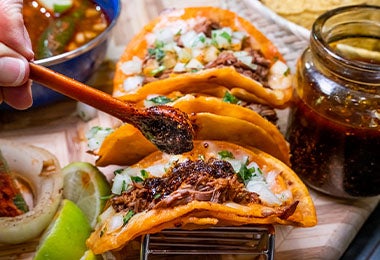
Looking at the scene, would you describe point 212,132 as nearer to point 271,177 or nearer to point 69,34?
point 271,177

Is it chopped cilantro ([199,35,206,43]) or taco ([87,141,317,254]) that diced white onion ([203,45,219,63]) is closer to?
chopped cilantro ([199,35,206,43])

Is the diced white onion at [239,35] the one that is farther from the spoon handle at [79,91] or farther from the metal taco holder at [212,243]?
the spoon handle at [79,91]

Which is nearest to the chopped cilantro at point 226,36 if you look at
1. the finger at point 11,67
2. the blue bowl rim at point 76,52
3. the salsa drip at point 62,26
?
the blue bowl rim at point 76,52

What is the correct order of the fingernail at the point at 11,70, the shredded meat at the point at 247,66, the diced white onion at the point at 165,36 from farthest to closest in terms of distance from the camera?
the diced white onion at the point at 165,36
the shredded meat at the point at 247,66
the fingernail at the point at 11,70

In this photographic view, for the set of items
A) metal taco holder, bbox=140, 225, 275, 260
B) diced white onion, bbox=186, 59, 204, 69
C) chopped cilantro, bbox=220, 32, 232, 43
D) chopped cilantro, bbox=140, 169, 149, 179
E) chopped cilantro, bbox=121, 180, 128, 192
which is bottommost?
metal taco holder, bbox=140, 225, 275, 260

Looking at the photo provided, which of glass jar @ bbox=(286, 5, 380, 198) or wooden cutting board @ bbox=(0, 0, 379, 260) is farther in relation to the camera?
wooden cutting board @ bbox=(0, 0, 379, 260)

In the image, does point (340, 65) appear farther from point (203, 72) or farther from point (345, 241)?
point (345, 241)

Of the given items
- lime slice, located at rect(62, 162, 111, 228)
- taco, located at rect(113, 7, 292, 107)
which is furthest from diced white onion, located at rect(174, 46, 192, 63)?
lime slice, located at rect(62, 162, 111, 228)

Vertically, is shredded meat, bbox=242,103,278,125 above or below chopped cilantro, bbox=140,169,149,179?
below
